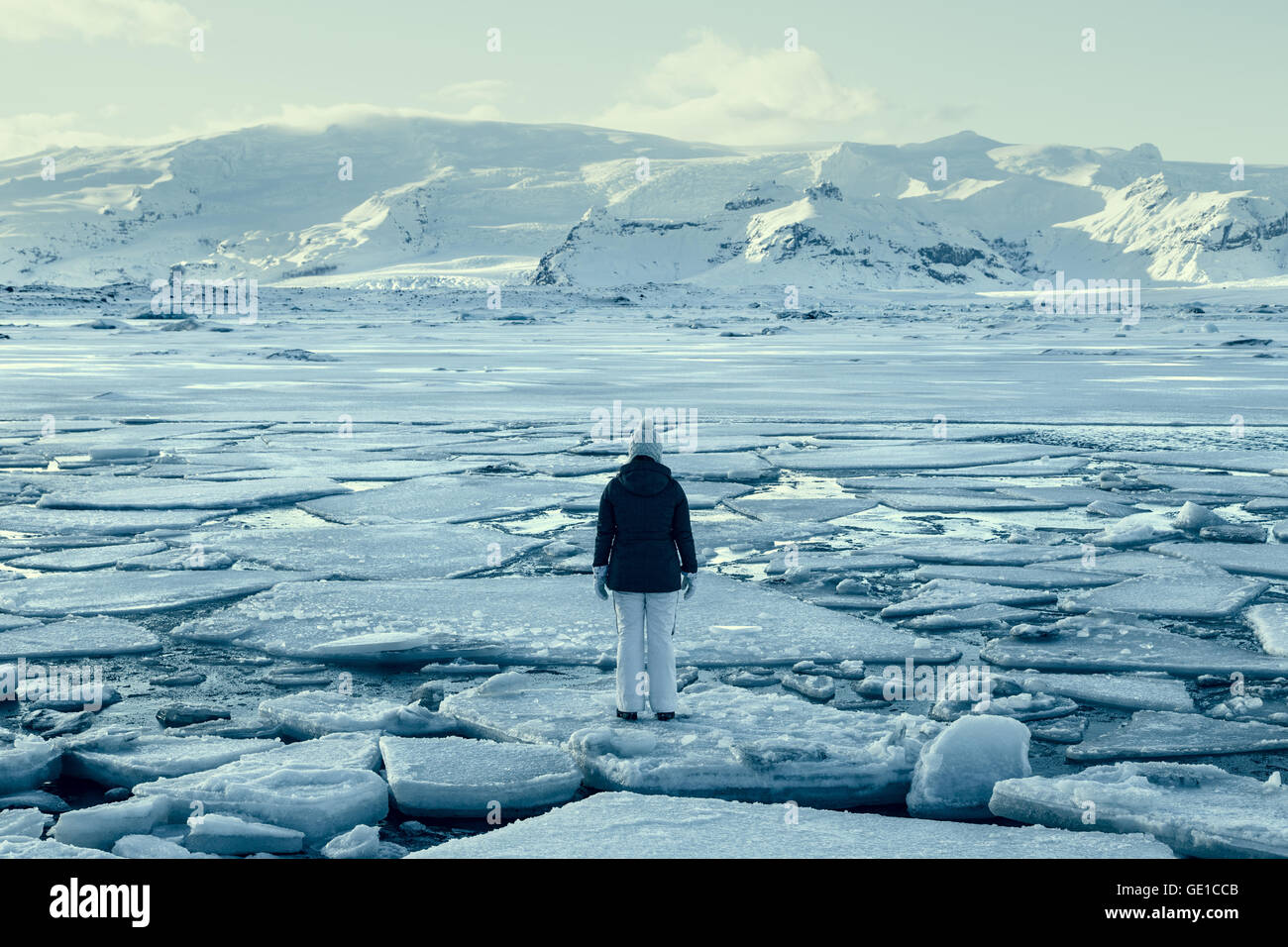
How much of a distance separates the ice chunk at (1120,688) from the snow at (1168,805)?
66 centimetres

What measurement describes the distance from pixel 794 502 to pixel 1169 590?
275 centimetres

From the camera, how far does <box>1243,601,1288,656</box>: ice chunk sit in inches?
180

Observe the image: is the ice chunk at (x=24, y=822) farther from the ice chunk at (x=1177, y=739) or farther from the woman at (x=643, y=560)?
the ice chunk at (x=1177, y=739)

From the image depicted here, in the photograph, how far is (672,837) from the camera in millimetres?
2947

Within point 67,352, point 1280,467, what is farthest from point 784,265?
point 1280,467

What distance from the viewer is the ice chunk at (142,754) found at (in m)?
3.38

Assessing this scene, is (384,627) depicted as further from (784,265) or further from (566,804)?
(784,265)

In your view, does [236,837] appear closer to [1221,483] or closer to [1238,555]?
[1238,555]

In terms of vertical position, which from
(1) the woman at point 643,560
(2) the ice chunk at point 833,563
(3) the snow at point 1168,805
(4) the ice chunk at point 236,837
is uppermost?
(1) the woman at point 643,560

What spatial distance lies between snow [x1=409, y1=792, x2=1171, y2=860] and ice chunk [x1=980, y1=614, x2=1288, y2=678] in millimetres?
1496

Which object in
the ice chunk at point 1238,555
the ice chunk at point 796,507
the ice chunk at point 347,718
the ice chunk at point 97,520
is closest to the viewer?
Result: the ice chunk at point 347,718

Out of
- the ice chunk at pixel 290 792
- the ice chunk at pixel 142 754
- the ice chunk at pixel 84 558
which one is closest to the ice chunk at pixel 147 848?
the ice chunk at pixel 290 792

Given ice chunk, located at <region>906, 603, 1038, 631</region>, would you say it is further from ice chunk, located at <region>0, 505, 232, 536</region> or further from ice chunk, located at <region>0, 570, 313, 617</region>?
ice chunk, located at <region>0, 505, 232, 536</region>
